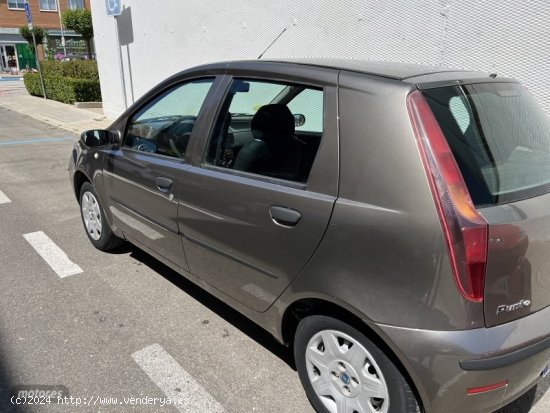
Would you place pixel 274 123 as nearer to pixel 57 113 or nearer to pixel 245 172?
pixel 245 172

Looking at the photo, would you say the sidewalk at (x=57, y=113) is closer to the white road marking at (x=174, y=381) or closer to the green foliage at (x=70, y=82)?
the green foliage at (x=70, y=82)

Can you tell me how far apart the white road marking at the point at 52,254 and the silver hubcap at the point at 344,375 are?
2.51m

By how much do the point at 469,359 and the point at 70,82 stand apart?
17102 mm

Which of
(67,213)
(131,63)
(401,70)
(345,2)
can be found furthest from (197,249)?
(131,63)

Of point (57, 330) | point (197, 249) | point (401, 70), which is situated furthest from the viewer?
point (57, 330)

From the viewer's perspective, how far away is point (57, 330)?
3008 mm

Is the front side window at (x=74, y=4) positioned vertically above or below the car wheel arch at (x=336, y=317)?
above

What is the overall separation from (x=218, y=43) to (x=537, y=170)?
23.8 ft

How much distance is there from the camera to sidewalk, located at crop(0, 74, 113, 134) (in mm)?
12078

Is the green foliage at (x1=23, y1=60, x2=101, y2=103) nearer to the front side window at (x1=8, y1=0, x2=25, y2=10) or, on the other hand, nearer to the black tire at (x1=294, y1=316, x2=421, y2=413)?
the black tire at (x1=294, y1=316, x2=421, y2=413)

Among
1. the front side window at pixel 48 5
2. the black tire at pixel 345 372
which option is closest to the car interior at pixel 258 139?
the black tire at pixel 345 372

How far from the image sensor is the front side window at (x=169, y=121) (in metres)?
2.93

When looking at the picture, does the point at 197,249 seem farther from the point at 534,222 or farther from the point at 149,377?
the point at 534,222

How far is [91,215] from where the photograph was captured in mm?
4191
